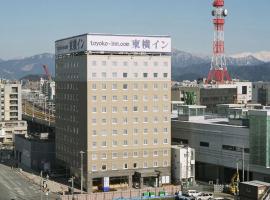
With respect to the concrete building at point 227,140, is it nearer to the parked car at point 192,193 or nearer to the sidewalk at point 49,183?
the parked car at point 192,193

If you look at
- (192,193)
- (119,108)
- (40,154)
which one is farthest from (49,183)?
(192,193)

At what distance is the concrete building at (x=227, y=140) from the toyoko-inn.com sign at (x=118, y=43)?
9.56 m

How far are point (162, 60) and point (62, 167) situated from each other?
1731cm

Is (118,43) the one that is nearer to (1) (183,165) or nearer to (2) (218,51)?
(1) (183,165)

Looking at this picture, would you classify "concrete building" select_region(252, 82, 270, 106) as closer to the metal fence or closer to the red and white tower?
the red and white tower

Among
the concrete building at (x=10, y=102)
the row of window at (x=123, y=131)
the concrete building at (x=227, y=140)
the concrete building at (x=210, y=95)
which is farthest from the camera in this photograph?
the concrete building at (x=210, y=95)

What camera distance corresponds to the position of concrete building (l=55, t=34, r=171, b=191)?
5209 cm

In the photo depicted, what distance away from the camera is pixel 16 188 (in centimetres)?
5350

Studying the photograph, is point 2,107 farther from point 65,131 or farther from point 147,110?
point 147,110

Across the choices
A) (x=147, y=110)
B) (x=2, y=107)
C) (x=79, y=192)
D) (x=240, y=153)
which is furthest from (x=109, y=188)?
(x=2, y=107)

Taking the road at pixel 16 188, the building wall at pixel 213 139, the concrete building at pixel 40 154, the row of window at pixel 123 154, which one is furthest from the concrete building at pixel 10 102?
the row of window at pixel 123 154

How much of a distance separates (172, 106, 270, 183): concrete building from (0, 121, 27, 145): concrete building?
45348 mm

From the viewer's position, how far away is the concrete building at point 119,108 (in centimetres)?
5209

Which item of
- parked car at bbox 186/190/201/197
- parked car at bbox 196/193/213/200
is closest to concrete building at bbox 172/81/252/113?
parked car at bbox 186/190/201/197
